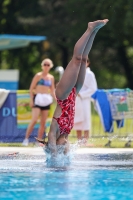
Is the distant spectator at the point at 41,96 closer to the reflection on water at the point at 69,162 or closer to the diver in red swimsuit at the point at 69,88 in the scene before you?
the reflection on water at the point at 69,162

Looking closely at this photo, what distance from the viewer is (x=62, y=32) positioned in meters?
44.0

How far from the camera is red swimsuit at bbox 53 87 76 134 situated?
9.78 m

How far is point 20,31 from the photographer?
48688 millimetres

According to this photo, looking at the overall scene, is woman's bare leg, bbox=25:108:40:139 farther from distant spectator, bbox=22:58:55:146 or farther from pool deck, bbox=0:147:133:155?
pool deck, bbox=0:147:133:155

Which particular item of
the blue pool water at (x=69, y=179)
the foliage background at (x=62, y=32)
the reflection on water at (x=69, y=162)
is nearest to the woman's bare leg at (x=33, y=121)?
the reflection on water at (x=69, y=162)

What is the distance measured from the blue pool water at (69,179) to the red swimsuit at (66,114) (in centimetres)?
53

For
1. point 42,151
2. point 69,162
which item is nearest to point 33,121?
point 42,151

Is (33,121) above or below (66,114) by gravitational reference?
above

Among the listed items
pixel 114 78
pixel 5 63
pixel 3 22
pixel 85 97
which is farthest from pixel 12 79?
pixel 114 78

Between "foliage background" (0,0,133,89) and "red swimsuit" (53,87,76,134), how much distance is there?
24.4 meters

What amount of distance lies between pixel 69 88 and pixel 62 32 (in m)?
34.5

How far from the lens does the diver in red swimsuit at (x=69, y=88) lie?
9.65 m

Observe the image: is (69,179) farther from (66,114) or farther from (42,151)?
(42,151)

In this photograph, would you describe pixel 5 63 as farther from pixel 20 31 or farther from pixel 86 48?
pixel 86 48
